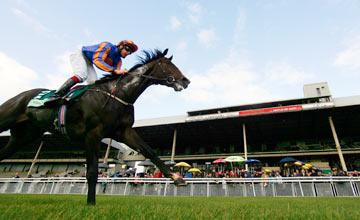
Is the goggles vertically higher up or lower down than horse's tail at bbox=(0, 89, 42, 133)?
higher up

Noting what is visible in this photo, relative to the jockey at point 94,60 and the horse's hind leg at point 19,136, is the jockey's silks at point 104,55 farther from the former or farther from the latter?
the horse's hind leg at point 19,136

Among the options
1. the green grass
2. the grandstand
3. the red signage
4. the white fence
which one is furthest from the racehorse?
the red signage

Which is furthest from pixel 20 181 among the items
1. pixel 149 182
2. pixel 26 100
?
pixel 26 100

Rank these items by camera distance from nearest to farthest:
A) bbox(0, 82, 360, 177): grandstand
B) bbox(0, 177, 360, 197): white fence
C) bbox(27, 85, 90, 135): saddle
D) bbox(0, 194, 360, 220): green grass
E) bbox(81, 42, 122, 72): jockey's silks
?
bbox(0, 194, 360, 220): green grass, bbox(27, 85, 90, 135): saddle, bbox(81, 42, 122, 72): jockey's silks, bbox(0, 177, 360, 197): white fence, bbox(0, 82, 360, 177): grandstand

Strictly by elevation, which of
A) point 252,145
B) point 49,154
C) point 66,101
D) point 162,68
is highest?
point 252,145

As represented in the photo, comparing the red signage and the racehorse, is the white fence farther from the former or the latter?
the red signage

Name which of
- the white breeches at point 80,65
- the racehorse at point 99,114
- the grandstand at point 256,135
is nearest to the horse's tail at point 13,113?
the racehorse at point 99,114

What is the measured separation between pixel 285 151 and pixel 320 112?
29.3 feet

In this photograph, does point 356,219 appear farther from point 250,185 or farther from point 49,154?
point 49,154

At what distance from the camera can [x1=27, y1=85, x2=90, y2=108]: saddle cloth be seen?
355cm

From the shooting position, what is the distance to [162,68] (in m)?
4.25

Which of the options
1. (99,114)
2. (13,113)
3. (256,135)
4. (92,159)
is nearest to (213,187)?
(92,159)

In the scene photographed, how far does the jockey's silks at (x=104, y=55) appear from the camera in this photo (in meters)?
3.90

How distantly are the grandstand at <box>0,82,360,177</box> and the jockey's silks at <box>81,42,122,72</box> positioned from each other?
78.3 feet
